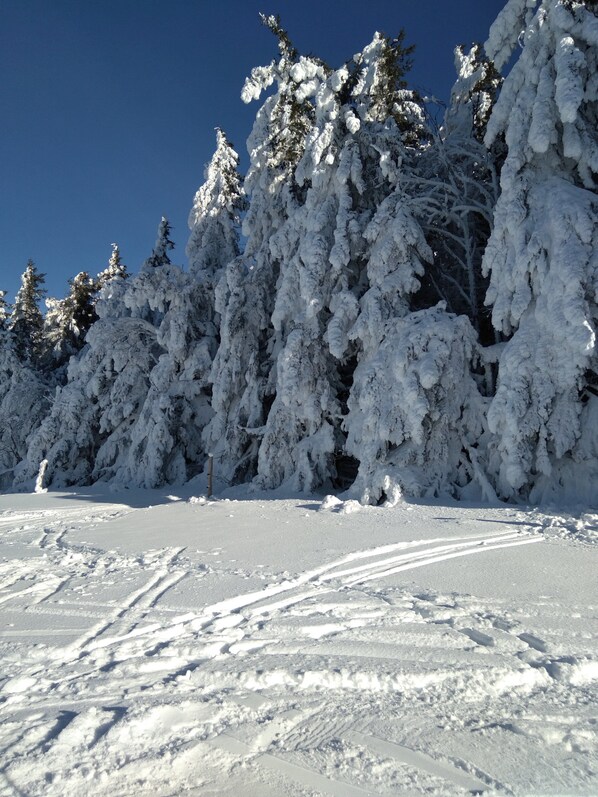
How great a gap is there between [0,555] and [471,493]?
7.77 meters

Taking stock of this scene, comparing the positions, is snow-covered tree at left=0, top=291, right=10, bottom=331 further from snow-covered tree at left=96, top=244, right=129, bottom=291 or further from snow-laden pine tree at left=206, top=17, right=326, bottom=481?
snow-laden pine tree at left=206, top=17, right=326, bottom=481

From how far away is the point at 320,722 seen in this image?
2.31m

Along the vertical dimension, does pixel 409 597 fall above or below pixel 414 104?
below

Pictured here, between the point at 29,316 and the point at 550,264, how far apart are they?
28088mm

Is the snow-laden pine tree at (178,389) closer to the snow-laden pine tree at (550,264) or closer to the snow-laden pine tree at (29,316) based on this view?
the snow-laden pine tree at (550,264)

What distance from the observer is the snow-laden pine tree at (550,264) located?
8.21 meters

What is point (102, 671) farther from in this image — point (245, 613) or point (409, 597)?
point (409, 597)

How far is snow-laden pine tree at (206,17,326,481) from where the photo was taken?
49.6ft

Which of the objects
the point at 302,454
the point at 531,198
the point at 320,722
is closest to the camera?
the point at 320,722

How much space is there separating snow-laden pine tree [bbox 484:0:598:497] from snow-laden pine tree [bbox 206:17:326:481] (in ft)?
24.3

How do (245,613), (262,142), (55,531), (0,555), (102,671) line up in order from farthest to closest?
(262,142) < (55,531) < (0,555) < (245,613) < (102,671)

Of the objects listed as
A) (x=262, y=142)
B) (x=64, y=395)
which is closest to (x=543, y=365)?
(x=262, y=142)

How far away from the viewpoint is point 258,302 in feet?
52.3

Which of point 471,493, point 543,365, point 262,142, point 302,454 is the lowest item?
point 471,493
